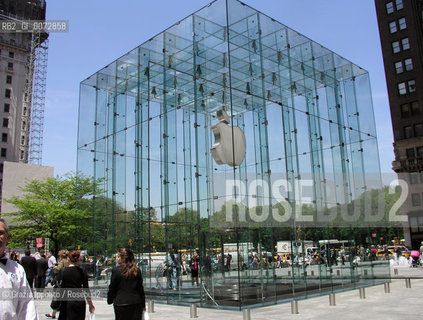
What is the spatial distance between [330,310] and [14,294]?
9877mm

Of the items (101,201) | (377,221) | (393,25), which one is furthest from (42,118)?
(377,221)

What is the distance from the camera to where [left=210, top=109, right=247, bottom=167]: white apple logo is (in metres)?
11.8

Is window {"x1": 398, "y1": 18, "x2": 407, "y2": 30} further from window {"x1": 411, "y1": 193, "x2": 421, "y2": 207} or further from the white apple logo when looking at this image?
the white apple logo

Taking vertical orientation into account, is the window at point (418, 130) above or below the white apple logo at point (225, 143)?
above

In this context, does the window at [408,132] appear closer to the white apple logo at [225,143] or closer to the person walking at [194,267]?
the person walking at [194,267]

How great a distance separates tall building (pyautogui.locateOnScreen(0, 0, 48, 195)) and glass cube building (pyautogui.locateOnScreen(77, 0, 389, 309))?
214ft

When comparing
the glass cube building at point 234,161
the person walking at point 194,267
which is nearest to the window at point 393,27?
the glass cube building at point 234,161

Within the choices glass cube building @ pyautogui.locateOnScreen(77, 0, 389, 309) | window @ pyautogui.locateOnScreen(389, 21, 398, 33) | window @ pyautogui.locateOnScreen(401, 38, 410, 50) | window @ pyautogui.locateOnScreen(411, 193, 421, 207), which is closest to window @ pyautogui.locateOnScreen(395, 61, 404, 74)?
window @ pyautogui.locateOnScreen(401, 38, 410, 50)

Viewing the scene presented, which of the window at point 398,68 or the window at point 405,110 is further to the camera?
the window at point 398,68

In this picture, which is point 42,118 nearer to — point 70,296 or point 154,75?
point 154,75

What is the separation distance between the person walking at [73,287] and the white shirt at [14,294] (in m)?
3.25

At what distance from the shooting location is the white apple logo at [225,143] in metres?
11.8

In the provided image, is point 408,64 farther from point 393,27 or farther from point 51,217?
point 51,217

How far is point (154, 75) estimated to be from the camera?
1664 centimetres
